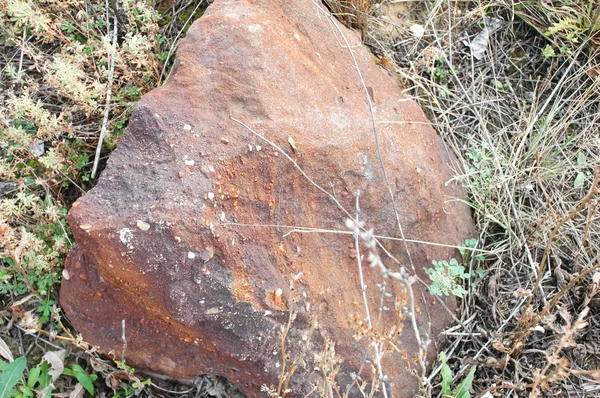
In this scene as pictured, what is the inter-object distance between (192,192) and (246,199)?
0.74 feet

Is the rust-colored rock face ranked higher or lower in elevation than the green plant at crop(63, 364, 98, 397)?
higher

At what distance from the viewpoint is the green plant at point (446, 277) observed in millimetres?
2514

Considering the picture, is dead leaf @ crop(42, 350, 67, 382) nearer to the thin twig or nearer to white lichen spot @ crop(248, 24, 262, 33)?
the thin twig

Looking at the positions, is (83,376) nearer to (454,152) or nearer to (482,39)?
(454,152)

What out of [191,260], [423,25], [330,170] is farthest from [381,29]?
[191,260]

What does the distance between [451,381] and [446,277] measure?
47 centimetres

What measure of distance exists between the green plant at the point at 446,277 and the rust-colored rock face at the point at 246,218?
0.19 feet

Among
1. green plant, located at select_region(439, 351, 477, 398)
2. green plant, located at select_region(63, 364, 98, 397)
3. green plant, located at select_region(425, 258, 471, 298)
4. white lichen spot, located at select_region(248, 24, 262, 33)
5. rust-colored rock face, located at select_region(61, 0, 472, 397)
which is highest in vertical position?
white lichen spot, located at select_region(248, 24, 262, 33)

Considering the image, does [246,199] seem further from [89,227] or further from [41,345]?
[41,345]

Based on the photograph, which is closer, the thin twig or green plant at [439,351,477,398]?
green plant at [439,351,477,398]

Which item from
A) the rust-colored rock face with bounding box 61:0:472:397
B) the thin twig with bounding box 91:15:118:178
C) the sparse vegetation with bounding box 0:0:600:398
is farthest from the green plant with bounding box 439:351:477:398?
the thin twig with bounding box 91:15:118:178

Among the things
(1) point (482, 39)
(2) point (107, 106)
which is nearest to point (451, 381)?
(1) point (482, 39)

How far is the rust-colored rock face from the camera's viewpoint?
2.10m

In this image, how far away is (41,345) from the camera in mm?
2621
